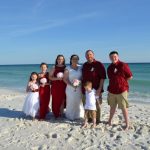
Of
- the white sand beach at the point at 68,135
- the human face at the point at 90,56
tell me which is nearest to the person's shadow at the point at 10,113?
the white sand beach at the point at 68,135

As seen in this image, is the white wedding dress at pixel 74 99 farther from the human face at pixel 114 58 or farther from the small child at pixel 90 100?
the human face at pixel 114 58

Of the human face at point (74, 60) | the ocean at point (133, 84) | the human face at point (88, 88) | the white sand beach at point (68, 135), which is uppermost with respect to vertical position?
the human face at point (74, 60)

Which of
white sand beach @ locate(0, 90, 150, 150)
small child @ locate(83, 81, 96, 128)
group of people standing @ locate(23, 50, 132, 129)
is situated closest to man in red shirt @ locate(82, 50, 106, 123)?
group of people standing @ locate(23, 50, 132, 129)

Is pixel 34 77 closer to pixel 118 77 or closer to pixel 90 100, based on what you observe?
pixel 90 100

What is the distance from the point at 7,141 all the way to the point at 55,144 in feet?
3.21

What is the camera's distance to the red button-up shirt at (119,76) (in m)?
6.43

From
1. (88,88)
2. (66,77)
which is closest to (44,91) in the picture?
(66,77)

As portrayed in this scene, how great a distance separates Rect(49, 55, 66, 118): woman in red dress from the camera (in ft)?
24.5

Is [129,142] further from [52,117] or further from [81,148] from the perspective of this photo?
[52,117]

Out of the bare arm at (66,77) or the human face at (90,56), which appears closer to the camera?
the human face at (90,56)

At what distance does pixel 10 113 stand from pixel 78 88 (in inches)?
103

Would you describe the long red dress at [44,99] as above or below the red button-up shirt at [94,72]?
below

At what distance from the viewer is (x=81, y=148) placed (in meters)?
5.55

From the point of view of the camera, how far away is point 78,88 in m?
7.31
